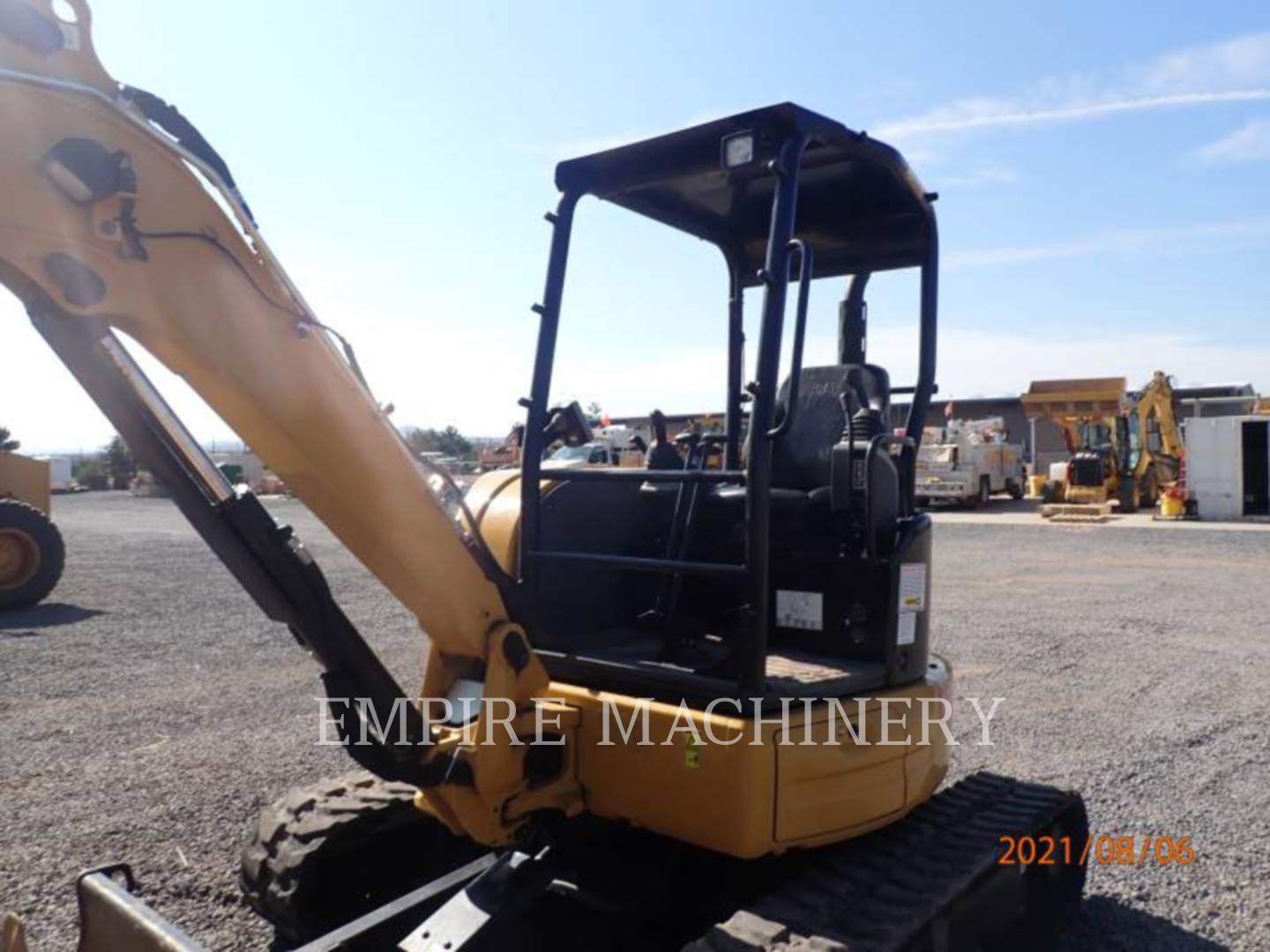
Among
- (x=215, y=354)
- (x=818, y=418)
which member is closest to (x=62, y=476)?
(x=818, y=418)

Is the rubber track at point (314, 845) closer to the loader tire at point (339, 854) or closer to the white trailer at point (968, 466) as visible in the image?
the loader tire at point (339, 854)

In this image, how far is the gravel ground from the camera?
437 centimetres

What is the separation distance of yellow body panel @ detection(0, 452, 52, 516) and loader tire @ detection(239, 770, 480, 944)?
12.2 m

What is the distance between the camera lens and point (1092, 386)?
91.6 ft

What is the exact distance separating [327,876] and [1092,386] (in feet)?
92.0

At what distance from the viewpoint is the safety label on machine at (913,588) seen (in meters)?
3.41

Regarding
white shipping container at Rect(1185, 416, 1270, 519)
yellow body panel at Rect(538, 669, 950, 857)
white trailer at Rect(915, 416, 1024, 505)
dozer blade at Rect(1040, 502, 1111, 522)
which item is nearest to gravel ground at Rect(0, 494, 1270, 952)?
yellow body panel at Rect(538, 669, 950, 857)

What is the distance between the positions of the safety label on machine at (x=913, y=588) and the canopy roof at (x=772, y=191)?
4.29 ft

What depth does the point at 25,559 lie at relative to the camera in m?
12.2

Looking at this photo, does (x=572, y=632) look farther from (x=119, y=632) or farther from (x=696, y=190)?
(x=119, y=632)

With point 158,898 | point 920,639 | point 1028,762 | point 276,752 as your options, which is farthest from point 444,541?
point 1028,762

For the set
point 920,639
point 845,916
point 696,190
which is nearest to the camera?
point 845,916

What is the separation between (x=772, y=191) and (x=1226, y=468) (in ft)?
74.9

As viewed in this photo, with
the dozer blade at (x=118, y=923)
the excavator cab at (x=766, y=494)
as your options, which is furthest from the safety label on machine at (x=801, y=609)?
the dozer blade at (x=118, y=923)
